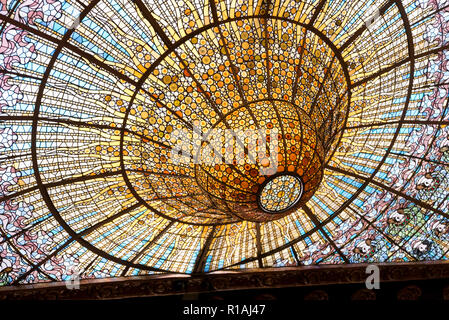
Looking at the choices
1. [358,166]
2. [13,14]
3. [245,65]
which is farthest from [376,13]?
[13,14]

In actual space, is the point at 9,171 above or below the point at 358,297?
above

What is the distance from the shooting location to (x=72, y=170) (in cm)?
773

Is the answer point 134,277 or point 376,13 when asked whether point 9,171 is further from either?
point 376,13

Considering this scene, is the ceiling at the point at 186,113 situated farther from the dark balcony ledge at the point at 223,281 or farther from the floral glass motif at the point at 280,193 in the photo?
the dark balcony ledge at the point at 223,281

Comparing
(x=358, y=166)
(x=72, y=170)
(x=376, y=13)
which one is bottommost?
(x=72, y=170)

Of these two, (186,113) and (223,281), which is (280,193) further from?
(223,281)

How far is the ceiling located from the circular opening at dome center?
0.03m

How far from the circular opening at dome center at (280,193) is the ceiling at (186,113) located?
31 millimetres

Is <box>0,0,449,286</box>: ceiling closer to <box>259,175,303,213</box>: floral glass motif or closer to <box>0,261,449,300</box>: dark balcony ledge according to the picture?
<box>259,175,303,213</box>: floral glass motif

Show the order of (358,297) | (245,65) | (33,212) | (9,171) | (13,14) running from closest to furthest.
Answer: (13,14) < (245,65) < (9,171) < (33,212) < (358,297)

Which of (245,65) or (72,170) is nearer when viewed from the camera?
(245,65)

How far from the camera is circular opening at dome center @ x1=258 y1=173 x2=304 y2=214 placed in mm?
7332

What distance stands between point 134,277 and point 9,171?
331 cm

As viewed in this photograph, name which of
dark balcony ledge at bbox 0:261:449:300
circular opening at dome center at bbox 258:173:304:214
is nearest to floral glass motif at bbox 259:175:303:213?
circular opening at dome center at bbox 258:173:304:214
